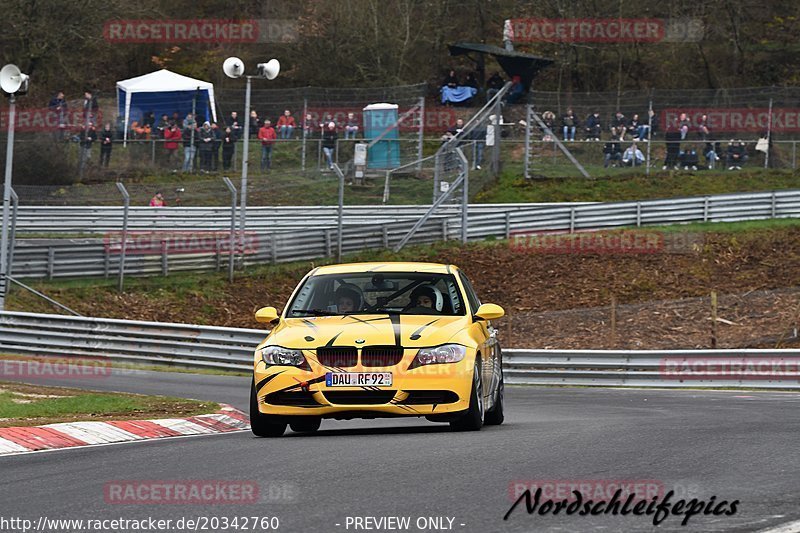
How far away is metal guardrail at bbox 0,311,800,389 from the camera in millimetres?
23188

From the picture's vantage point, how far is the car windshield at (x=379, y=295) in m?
11.6

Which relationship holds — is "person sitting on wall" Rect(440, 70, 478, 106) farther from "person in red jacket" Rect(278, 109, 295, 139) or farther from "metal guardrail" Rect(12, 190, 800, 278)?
"metal guardrail" Rect(12, 190, 800, 278)

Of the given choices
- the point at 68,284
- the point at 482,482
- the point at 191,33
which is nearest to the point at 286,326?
the point at 482,482

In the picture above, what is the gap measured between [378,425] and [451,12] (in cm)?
4175

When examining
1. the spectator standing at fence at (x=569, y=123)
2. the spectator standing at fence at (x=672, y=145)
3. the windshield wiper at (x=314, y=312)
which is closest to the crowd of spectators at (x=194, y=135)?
the spectator standing at fence at (x=569, y=123)

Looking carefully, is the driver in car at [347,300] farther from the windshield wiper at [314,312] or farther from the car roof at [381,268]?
the car roof at [381,268]

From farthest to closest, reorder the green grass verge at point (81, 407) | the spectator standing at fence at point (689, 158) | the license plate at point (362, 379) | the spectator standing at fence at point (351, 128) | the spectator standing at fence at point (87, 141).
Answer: the spectator standing at fence at point (689, 158)
the spectator standing at fence at point (351, 128)
the spectator standing at fence at point (87, 141)
the green grass verge at point (81, 407)
the license plate at point (362, 379)

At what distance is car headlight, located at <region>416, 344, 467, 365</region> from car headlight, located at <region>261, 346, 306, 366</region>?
0.92m

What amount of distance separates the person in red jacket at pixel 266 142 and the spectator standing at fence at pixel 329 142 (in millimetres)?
1373

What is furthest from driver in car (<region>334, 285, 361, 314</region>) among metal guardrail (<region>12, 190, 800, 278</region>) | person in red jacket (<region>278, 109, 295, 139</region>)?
person in red jacket (<region>278, 109, 295, 139</region>)

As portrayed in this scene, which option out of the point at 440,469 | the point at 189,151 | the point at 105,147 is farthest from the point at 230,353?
the point at 440,469

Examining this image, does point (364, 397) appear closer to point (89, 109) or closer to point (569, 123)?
point (89, 109)

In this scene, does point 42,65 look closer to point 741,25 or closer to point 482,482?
point 741,25

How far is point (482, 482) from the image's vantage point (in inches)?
298
